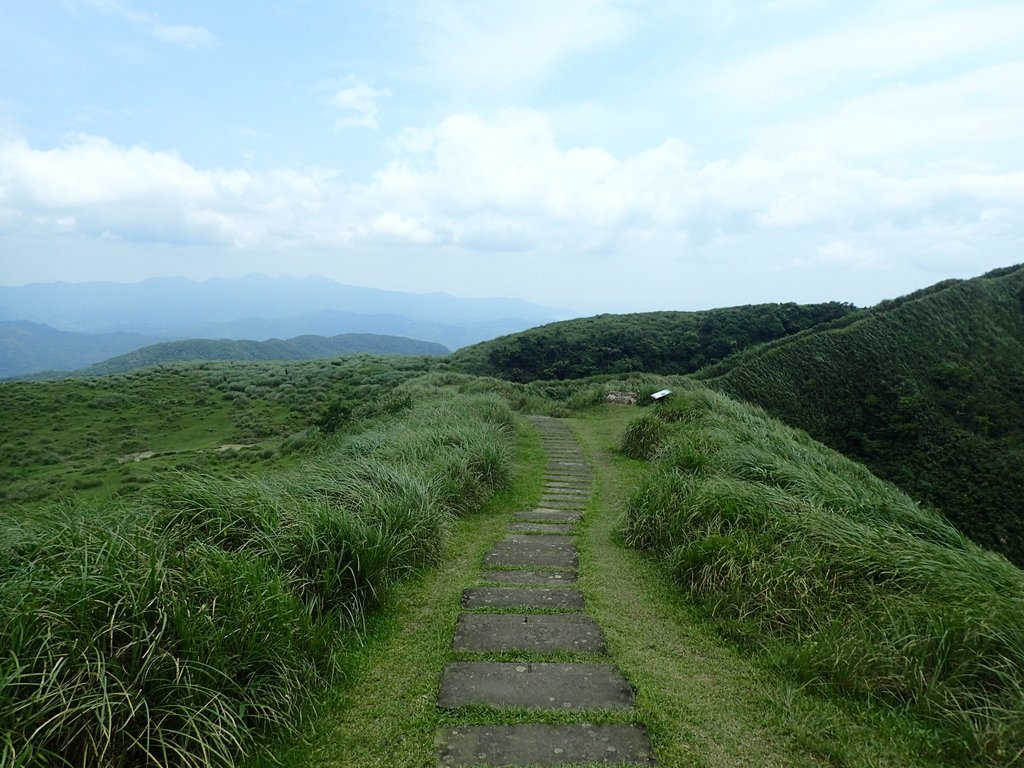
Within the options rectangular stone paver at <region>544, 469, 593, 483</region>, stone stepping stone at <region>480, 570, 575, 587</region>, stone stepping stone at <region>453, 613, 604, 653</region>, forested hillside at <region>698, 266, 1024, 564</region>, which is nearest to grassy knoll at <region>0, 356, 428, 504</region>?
rectangular stone paver at <region>544, 469, 593, 483</region>

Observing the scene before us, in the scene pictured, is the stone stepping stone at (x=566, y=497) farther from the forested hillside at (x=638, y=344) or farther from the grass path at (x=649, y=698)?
the forested hillside at (x=638, y=344)

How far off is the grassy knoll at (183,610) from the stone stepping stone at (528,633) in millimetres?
766

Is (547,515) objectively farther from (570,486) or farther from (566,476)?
(566,476)

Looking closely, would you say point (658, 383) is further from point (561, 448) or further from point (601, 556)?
point (601, 556)

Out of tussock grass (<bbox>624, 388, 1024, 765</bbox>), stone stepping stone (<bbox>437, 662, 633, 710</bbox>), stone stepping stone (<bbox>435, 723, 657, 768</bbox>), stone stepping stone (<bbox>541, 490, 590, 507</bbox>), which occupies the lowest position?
stone stepping stone (<bbox>541, 490, 590, 507</bbox>)

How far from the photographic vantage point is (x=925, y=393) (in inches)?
1022

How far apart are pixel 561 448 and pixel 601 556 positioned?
532 centimetres

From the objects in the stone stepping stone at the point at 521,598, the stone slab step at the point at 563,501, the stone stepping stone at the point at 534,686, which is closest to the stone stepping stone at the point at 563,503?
the stone slab step at the point at 563,501

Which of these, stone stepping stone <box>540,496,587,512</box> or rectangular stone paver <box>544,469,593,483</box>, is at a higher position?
stone stepping stone <box>540,496,587,512</box>

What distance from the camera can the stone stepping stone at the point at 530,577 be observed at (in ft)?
15.8

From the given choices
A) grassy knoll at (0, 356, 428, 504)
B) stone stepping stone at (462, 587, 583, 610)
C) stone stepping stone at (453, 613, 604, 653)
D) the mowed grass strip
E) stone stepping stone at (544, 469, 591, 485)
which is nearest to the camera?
the mowed grass strip

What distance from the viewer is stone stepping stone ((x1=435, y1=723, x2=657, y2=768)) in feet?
8.53

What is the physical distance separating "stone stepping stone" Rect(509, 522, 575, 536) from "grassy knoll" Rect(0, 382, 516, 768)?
1.33 m

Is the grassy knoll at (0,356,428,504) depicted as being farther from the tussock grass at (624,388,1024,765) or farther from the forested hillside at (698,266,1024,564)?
the forested hillside at (698,266,1024,564)
